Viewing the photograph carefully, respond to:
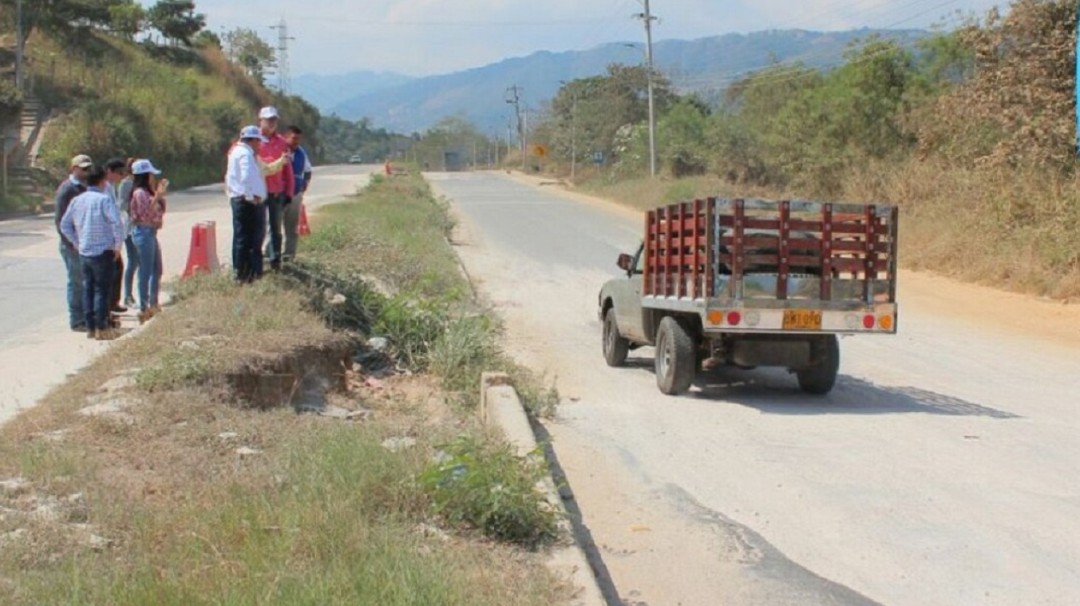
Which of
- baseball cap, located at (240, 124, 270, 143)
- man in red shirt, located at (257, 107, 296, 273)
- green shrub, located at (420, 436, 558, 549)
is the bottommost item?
green shrub, located at (420, 436, 558, 549)

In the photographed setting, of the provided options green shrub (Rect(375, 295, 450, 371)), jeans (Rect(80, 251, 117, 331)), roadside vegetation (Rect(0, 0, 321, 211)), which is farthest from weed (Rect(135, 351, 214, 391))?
roadside vegetation (Rect(0, 0, 321, 211))

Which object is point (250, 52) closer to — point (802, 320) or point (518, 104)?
point (518, 104)

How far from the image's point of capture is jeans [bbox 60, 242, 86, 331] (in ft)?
38.2

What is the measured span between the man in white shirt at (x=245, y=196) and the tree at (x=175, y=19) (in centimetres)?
6917

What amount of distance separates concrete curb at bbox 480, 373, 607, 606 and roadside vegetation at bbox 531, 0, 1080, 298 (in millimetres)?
12563

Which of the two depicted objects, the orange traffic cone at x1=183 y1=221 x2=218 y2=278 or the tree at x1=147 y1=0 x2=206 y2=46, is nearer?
A: the orange traffic cone at x1=183 y1=221 x2=218 y2=278

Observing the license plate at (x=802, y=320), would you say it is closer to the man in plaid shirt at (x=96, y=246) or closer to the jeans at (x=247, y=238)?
the jeans at (x=247, y=238)

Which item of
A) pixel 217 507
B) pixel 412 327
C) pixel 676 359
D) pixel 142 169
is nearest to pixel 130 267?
pixel 142 169

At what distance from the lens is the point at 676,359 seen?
33.6ft

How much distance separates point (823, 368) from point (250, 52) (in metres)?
103

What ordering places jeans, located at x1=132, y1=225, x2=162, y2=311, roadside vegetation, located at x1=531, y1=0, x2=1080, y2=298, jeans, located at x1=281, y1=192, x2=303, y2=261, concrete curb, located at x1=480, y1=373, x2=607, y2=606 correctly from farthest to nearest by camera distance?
roadside vegetation, located at x1=531, y1=0, x2=1080, y2=298, jeans, located at x1=281, y1=192, x2=303, y2=261, jeans, located at x1=132, y1=225, x2=162, y2=311, concrete curb, located at x1=480, y1=373, x2=607, y2=606

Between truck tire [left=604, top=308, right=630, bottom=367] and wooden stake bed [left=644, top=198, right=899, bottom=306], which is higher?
wooden stake bed [left=644, top=198, right=899, bottom=306]

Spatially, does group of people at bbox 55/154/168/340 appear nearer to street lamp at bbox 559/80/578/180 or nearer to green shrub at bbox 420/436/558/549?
green shrub at bbox 420/436/558/549

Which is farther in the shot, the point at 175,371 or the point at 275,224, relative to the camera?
the point at 275,224
